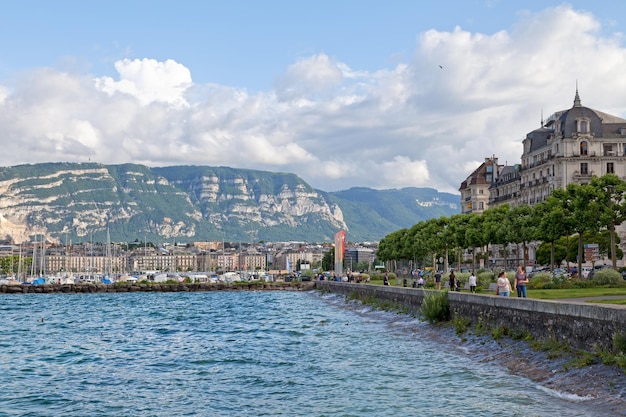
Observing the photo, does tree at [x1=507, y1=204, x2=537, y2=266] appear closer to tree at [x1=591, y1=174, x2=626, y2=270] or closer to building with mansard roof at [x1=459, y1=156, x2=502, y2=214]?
tree at [x1=591, y1=174, x2=626, y2=270]

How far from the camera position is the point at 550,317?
89.8 ft

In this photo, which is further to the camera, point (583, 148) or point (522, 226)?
point (583, 148)

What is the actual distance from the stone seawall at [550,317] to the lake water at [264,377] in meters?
2.26

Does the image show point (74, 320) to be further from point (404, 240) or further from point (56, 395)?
point (404, 240)

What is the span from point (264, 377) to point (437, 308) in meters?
18.6

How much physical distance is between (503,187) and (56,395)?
13643cm

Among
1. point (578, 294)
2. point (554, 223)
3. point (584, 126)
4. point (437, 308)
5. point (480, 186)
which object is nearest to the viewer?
point (578, 294)

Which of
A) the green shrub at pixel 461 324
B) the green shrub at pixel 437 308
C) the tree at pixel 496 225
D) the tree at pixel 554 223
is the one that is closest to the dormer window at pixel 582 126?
the tree at pixel 496 225

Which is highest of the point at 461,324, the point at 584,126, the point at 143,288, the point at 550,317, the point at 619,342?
the point at 584,126

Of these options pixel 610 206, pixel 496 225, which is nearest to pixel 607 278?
pixel 610 206

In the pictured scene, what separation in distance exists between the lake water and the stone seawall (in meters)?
2.26

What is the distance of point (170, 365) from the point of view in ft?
102

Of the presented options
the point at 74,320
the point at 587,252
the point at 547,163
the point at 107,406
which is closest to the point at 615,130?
the point at 547,163

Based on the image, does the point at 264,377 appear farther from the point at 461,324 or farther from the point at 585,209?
the point at 585,209
